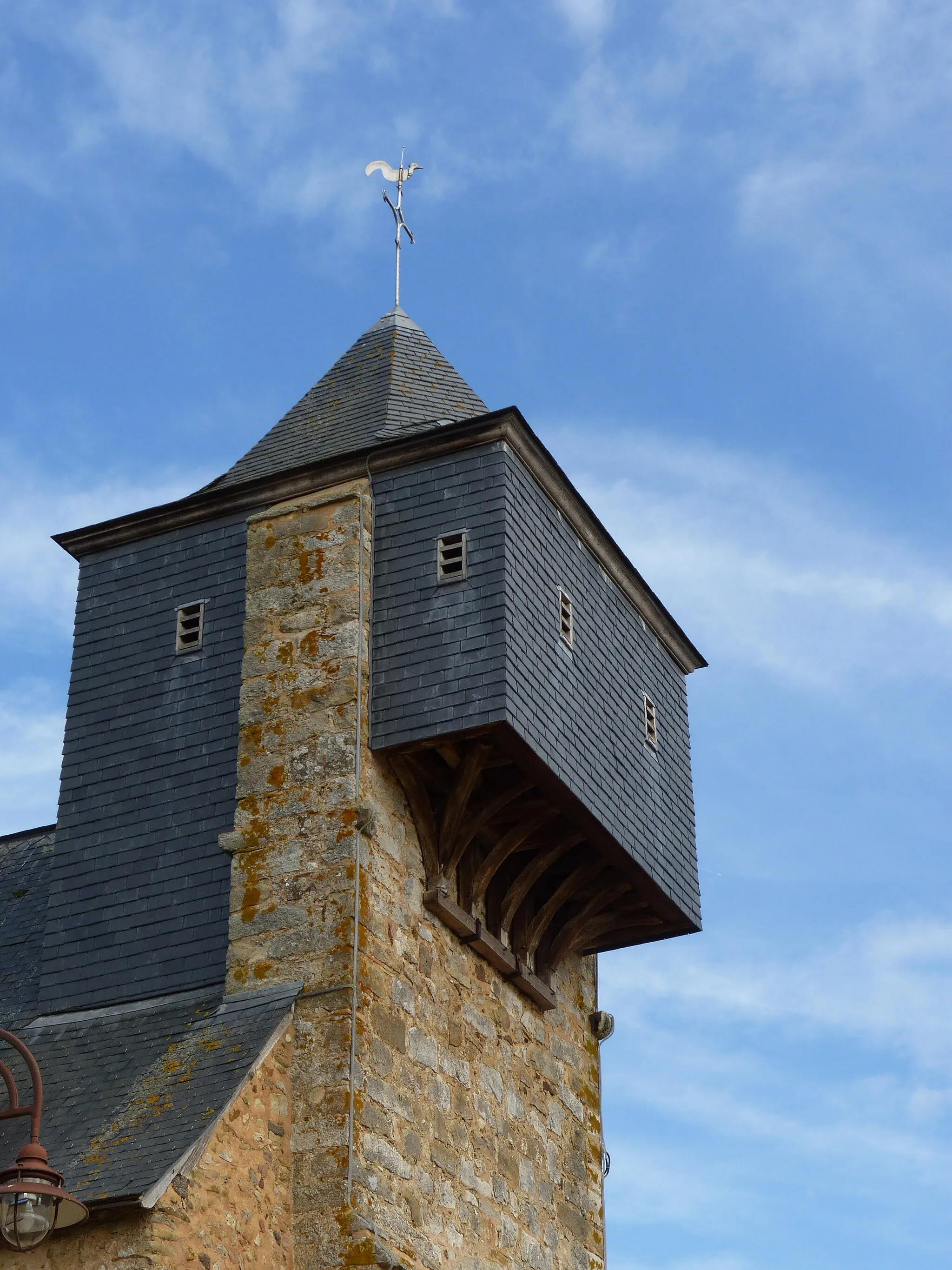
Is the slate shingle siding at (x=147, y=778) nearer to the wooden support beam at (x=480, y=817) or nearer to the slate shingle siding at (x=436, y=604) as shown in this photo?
the slate shingle siding at (x=436, y=604)

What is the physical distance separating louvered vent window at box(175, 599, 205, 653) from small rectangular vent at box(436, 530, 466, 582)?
1990 millimetres

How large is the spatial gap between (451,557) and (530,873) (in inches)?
98.1

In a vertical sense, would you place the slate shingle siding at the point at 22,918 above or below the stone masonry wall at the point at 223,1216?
above

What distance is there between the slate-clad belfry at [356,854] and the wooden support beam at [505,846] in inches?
1.0

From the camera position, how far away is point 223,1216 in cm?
1189

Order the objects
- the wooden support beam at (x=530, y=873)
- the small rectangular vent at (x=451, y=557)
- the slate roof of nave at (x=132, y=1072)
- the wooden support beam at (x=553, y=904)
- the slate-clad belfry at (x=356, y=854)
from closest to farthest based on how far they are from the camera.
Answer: the slate roof of nave at (x=132, y=1072), the slate-clad belfry at (x=356, y=854), the small rectangular vent at (x=451, y=557), the wooden support beam at (x=530, y=873), the wooden support beam at (x=553, y=904)

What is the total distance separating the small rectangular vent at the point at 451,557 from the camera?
580 inches

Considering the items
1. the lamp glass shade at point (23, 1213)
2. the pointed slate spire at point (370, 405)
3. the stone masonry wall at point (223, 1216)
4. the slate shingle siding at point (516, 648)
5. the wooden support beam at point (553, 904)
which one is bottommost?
the lamp glass shade at point (23, 1213)

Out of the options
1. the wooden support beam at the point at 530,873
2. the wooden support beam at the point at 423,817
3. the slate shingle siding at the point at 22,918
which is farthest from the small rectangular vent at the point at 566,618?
the slate shingle siding at the point at 22,918

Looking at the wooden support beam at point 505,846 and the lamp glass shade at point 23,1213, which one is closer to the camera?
the lamp glass shade at point 23,1213

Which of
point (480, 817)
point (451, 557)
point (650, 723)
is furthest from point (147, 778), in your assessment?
point (650, 723)

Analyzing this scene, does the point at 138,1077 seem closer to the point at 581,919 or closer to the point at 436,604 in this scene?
the point at 436,604

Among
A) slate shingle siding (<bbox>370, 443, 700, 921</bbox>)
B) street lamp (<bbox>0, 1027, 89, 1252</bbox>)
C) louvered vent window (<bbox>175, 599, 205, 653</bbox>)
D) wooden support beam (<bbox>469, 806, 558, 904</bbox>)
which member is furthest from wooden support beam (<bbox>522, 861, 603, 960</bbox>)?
street lamp (<bbox>0, 1027, 89, 1252</bbox>)

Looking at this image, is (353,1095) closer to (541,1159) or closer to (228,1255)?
(228,1255)
